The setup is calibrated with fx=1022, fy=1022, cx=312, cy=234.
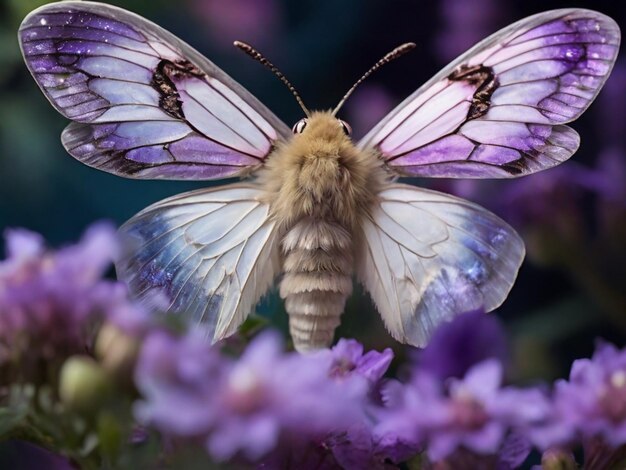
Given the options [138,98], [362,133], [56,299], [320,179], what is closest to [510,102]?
[320,179]

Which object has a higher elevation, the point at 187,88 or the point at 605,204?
the point at 187,88

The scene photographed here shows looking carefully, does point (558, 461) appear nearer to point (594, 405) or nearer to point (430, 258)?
point (594, 405)

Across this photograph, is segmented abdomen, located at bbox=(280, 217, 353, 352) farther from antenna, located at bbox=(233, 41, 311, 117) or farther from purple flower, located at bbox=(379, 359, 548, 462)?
purple flower, located at bbox=(379, 359, 548, 462)

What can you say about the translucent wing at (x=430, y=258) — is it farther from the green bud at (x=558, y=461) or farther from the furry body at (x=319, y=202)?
the green bud at (x=558, y=461)

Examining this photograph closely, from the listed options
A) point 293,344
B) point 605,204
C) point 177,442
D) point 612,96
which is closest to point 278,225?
point 293,344

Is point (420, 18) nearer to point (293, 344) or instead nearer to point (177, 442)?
point (293, 344)

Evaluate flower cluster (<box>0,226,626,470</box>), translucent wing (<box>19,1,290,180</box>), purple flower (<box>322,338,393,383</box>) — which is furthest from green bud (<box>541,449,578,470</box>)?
translucent wing (<box>19,1,290,180</box>)
